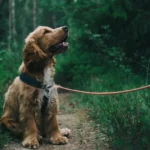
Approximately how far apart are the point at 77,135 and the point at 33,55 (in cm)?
161

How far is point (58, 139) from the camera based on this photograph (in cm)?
588

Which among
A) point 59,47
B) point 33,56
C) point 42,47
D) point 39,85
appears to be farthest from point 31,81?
point 59,47

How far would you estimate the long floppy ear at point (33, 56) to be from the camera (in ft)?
18.9

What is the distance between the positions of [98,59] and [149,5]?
208 cm

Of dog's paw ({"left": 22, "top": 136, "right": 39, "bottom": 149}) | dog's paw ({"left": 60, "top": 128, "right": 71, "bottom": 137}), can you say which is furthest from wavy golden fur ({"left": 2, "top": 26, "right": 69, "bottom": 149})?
dog's paw ({"left": 60, "top": 128, "right": 71, "bottom": 137})

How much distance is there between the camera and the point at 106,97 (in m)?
7.54

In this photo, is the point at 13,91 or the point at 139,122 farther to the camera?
the point at 13,91

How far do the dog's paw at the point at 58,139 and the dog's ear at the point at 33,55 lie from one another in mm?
1135

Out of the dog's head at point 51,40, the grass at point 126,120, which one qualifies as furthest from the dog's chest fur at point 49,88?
the grass at point 126,120

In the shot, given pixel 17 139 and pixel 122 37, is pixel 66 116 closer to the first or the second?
pixel 17 139

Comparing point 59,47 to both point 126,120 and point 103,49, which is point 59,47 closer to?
point 126,120

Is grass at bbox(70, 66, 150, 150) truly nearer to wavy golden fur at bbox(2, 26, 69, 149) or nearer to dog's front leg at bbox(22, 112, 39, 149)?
wavy golden fur at bbox(2, 26, 69, 149)

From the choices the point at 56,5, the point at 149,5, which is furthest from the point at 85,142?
the point at 56,5

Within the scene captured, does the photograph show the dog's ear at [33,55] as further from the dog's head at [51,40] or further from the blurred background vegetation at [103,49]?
the blurred background vegetation at [103,49]
